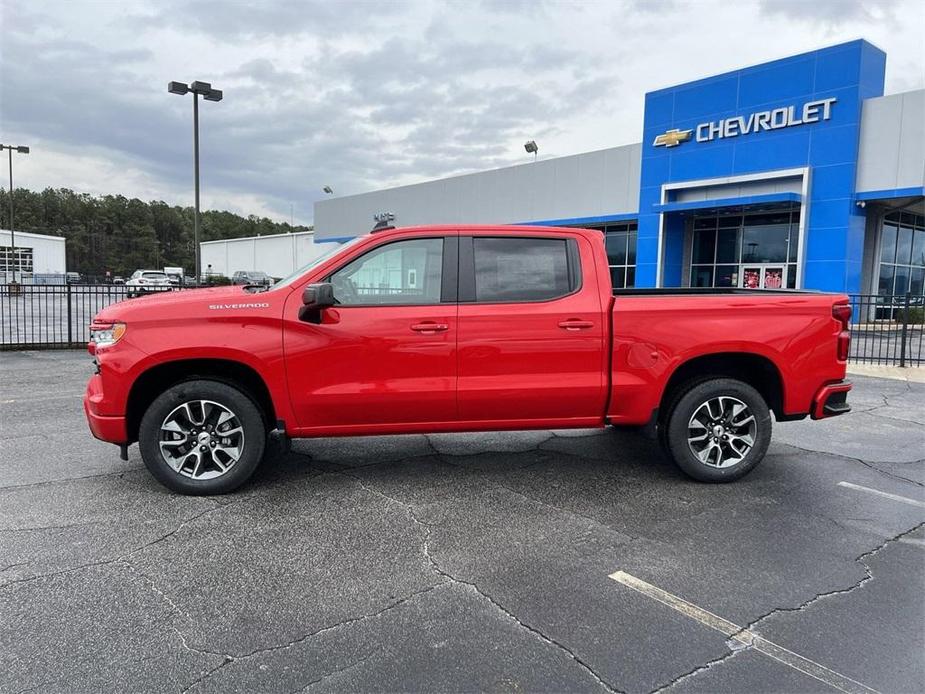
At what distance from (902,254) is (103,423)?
1130 inches

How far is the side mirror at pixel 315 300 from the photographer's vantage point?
431 centimetres

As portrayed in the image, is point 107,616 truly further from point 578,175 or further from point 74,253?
point 74,253

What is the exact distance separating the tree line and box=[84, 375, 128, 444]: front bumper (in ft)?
364

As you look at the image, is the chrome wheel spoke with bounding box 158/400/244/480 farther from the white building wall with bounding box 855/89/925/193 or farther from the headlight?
the white building wall with bounding box 855/89/925/193

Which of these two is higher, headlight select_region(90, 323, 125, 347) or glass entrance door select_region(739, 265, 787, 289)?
glass entrance door select_region(739, 265, 787, 289)

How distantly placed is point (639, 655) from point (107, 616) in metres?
2.43

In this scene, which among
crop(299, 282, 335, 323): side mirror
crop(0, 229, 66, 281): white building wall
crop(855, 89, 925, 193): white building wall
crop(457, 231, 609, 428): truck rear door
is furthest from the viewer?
crop(0, 229, 66, 281): white building wall

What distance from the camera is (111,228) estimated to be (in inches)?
4596

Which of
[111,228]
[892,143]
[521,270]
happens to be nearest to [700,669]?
[521,270]

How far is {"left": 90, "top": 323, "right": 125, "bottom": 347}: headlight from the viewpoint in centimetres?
441

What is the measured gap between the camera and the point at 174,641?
282 cm

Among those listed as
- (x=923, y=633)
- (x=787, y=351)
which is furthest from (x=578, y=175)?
(x=923, y=633)

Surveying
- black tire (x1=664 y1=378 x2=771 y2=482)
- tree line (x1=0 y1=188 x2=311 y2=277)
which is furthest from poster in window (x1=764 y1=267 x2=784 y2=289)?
tree line (x1=0 y1=188 x2=311 y2=277)

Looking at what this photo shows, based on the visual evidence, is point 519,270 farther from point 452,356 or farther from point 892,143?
point 892,143
